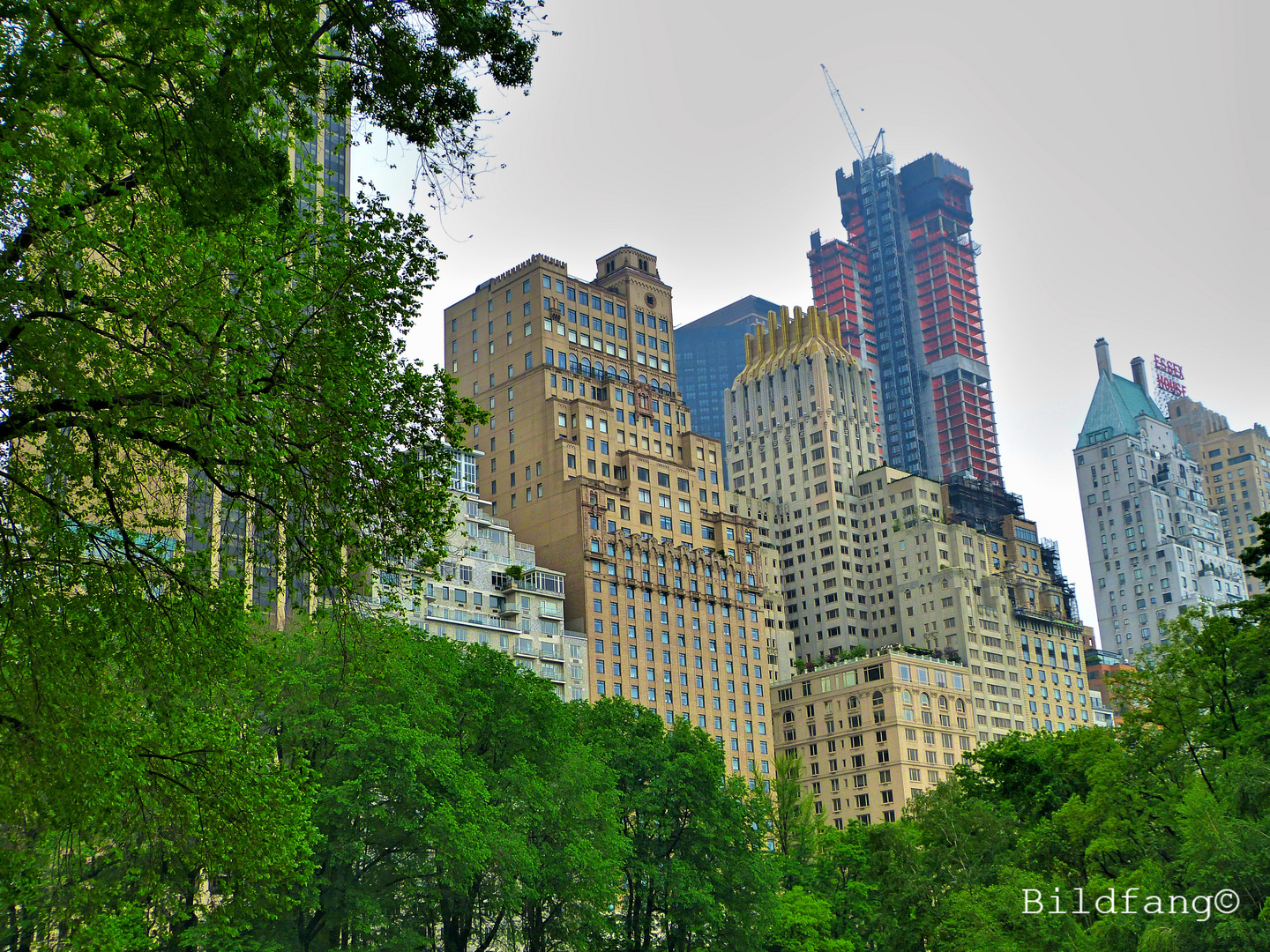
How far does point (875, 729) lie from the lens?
176 m

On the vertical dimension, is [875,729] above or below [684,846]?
above

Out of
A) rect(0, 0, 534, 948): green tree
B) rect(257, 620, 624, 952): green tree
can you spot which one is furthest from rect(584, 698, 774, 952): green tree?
rect(0, 0, 534, 948): green tree

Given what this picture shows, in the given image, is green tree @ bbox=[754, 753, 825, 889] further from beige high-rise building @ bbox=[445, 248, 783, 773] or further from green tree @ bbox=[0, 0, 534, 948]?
green tree @ bbox=[0, 0, 534, 948]

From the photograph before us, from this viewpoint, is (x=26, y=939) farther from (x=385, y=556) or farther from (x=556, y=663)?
(x=556, y=663)

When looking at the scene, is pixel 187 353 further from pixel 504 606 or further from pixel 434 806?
pixel 504 606

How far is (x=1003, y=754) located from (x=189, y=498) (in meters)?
70.5

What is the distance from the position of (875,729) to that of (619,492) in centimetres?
5294

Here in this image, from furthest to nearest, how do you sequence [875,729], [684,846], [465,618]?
[875,729] < [465,618] < [684,846]

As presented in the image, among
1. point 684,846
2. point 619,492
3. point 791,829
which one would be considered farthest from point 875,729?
point 684,846

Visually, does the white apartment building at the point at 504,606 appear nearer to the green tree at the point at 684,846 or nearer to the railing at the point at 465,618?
the railing at the point at 465,618

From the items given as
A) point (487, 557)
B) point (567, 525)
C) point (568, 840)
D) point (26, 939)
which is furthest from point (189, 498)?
point (567, 525)

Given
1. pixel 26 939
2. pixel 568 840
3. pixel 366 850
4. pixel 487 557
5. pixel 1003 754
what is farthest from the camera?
pixel 487 557

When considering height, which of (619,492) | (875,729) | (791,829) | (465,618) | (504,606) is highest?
(619,492)

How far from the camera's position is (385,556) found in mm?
21625
